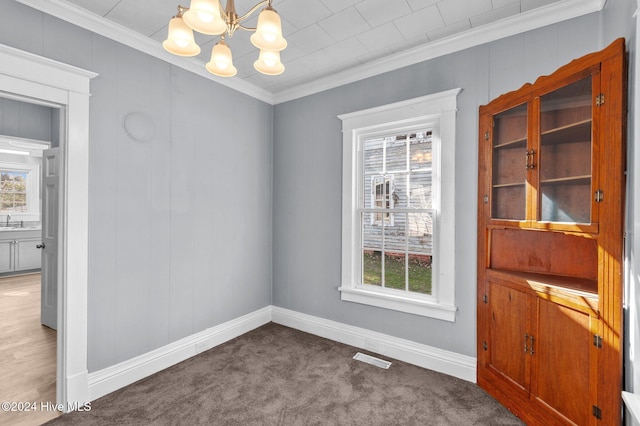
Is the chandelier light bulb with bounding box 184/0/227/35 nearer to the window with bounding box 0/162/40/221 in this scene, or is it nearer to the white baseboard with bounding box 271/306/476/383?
the white baseboard with bounding box 271/306/476/383

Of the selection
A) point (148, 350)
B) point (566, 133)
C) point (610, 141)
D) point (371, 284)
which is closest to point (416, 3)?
point (566, 133)

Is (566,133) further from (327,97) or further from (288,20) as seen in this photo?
(327,97)

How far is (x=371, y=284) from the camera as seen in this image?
130 inches

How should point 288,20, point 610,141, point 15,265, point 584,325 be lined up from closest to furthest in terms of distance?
point 610,141
point 584,325
point 288,20
point 15,265

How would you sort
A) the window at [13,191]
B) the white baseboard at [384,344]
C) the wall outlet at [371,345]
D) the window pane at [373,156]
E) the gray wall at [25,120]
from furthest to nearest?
the window at [13,191] → the gray wall at [25,120] → the window pane at [373,156] → the wall outlet at [371,345] → the white baseboard at [384,344]

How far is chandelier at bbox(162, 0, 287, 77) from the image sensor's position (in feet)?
3.98

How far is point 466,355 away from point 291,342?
67.8 inches

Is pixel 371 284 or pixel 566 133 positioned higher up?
pixel 566 133

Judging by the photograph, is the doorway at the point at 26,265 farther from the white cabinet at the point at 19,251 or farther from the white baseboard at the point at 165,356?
the white baseboard at the point at 165,356

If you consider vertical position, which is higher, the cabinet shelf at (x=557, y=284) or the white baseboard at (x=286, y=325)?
the cabinet shelf at (x=557, y=284)

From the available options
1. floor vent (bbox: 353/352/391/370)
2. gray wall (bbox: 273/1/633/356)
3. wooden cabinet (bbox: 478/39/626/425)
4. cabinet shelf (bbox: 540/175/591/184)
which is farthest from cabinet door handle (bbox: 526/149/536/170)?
floor vent (bbox: 353/352/391/370)

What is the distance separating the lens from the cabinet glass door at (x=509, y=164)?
2.13m

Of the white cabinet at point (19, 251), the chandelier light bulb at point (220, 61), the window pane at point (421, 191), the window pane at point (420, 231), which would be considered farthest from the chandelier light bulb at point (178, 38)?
the white cabinet at point (19, 251)

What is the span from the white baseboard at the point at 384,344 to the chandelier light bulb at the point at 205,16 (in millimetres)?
2890
